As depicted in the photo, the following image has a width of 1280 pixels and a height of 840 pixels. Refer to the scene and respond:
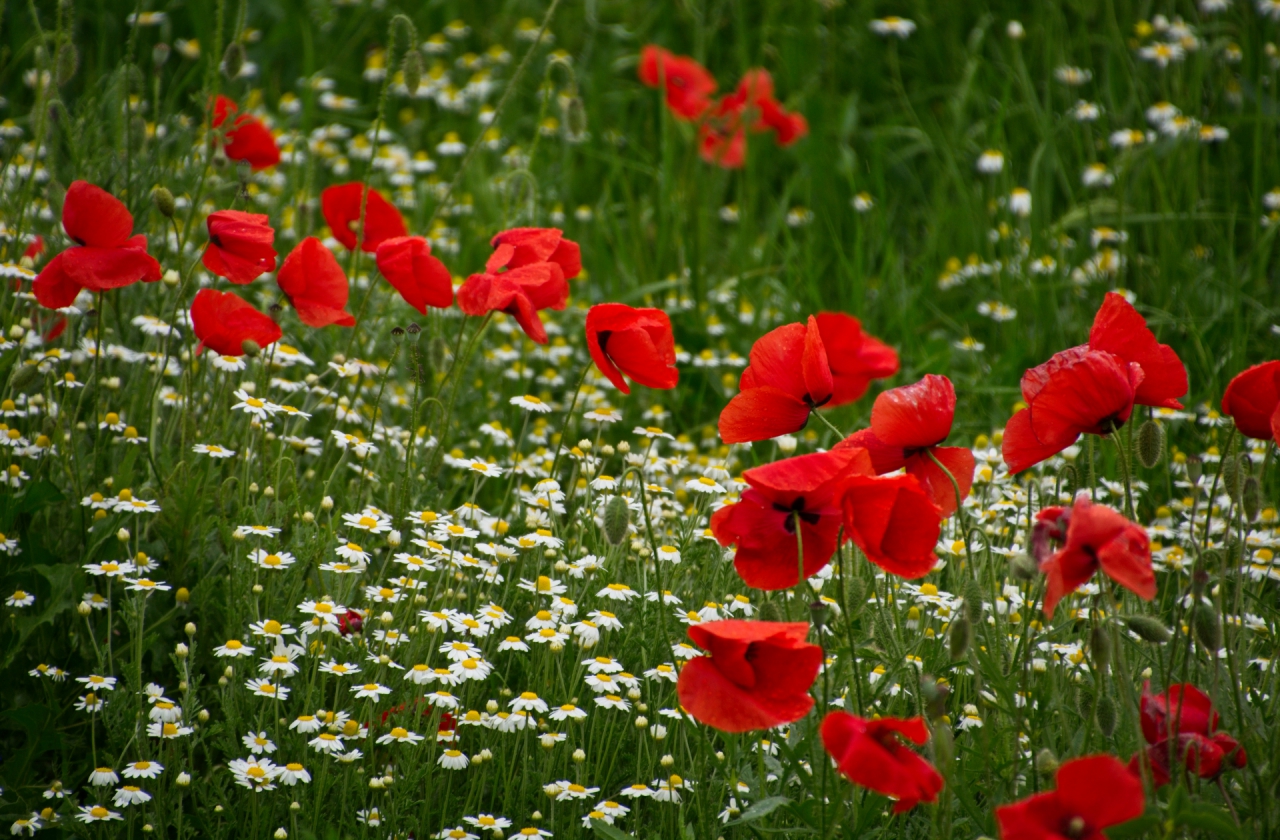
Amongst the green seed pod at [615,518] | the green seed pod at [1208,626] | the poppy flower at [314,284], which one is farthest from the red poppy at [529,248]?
the green seed pod at [1208,626]

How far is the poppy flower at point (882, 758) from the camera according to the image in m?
1.33

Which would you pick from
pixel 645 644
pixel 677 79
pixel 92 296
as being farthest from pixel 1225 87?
pixel 92 296

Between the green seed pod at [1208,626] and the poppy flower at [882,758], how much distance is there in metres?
0.46

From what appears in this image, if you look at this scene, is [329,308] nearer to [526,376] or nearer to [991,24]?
[526,376]

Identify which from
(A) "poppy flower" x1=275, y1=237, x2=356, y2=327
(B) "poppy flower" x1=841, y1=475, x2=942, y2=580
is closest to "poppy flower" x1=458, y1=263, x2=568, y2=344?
(A) "poppy flower" x1=275, y1=237, x2=356, y2=327

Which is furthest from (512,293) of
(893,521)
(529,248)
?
(893,521)

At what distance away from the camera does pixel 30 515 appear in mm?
2428

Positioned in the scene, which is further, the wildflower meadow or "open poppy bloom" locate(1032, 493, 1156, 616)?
the wildflower meadow

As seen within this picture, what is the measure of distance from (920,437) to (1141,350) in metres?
0.35

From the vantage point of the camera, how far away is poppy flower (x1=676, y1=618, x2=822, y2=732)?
147 centimetres

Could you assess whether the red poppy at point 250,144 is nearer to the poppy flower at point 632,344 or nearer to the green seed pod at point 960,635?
the poppy flower at point 632,344

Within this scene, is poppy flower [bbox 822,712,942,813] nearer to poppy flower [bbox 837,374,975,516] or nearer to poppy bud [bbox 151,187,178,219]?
poppy flower [bbox 837,374,975,516]

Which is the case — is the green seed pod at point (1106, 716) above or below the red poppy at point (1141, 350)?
below

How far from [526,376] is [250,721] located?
1727 mm
